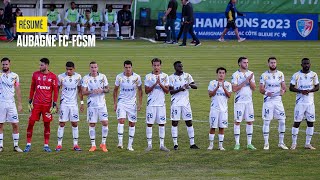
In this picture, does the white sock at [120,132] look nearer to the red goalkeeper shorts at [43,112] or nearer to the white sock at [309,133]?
the red goalkeeper shorts at [43,112]

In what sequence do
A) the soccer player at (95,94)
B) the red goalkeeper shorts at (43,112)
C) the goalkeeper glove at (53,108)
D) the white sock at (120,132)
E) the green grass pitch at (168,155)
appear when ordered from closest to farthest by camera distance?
1. the green grass pitch at (168,155)
2. the goalkeeper glove at (53,108)
3. the red goalkeeper shorts at (43,112)
4. the soccer player at (95,94)
5. the white sock at (120,132)

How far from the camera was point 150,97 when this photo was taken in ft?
79.7

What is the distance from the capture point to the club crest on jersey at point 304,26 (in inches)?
2228

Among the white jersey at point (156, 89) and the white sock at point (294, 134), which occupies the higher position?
the white jersey at point (156, 89)

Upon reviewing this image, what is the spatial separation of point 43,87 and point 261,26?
113 feet

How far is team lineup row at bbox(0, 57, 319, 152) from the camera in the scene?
23.8 metres

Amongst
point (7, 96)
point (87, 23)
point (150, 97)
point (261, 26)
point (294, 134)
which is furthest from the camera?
point (87, 23)

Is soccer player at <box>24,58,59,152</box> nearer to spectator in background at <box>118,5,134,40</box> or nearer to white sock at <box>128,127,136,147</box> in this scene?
Answer: white sock at <box>128,127,136,147</box>

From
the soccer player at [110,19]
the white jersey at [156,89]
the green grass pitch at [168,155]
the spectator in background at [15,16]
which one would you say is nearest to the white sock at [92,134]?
the green grass pitch at [168,155]

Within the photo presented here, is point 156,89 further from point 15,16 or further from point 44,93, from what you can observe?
point 15,16

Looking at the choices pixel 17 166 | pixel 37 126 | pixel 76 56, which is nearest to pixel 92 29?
pixel 76 56

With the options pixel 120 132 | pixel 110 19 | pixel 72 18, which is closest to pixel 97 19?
pixel 110 19

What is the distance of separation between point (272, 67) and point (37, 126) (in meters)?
8.73

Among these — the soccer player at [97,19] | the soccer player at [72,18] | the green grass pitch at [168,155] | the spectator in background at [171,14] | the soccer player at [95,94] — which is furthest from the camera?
the soccer player at [97,19]
